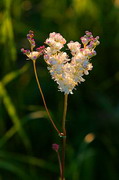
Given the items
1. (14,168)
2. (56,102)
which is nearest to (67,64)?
(14,168)

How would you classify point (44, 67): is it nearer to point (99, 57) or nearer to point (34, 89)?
point (34, 89)

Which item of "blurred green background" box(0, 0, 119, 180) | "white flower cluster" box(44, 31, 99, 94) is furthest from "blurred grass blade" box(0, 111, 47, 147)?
"white flower cluster" box(44, 31, 99, 94)

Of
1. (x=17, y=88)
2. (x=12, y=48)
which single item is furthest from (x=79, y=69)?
(x=17, y=88)

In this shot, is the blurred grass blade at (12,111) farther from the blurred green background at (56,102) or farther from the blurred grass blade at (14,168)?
the blurred grass blade at (14,168)

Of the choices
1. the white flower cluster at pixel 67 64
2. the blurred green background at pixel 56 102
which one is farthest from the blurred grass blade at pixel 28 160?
the white flower cluster at pixel 67 64

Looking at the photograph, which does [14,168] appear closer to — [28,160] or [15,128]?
[28,160]

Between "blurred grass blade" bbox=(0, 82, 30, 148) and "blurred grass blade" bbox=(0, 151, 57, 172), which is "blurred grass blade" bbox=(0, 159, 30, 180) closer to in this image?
"blurred grass blade" bbox=(0, 151, 57, 172)

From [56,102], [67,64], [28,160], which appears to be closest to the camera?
[67,64]

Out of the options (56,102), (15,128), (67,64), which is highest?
(56,102)
